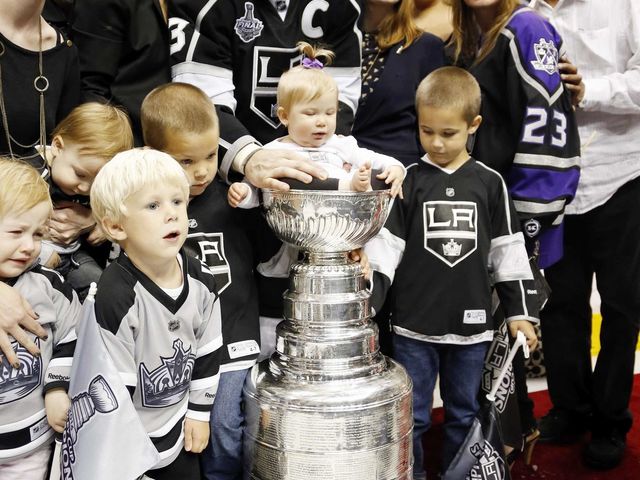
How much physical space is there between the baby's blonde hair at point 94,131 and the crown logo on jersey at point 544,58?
108cm

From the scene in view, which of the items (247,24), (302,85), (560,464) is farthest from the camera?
(560,464)

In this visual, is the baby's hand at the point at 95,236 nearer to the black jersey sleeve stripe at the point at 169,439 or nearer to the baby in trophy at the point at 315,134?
the baby in trophy at the point at 315,134

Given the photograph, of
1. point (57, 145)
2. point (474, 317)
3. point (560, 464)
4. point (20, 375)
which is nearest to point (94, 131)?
point (57, 145)

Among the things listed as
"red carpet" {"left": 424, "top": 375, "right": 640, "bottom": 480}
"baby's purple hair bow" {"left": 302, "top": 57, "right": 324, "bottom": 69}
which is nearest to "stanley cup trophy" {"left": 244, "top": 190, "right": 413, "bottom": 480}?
"baby's purple hair bow" {"left": 302, "top": 57, "right": 324, "bottom": 69}

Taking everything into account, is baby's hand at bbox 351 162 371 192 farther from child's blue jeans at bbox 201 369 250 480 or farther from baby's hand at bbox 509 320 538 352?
baby's hand at bbox 509 320 538 352

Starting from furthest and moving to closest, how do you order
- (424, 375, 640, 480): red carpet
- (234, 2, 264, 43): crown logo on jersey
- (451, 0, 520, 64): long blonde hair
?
1. (424, 375, 640, 480): red carpet
2. (451, 0, 520, 64): long blonde hair
3. (234, 2, 264, 43): crown logo on jersey

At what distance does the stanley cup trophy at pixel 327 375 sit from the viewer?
1.80m

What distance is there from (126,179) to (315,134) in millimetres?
519

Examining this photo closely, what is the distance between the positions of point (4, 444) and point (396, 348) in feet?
3.30

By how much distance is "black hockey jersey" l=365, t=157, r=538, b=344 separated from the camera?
218 centimetres

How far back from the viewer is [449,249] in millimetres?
2178

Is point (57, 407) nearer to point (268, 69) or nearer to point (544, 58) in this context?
point (268, 69)

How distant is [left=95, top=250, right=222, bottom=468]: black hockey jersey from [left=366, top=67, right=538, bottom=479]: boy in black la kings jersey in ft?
1.64

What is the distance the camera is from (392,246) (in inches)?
86.4
